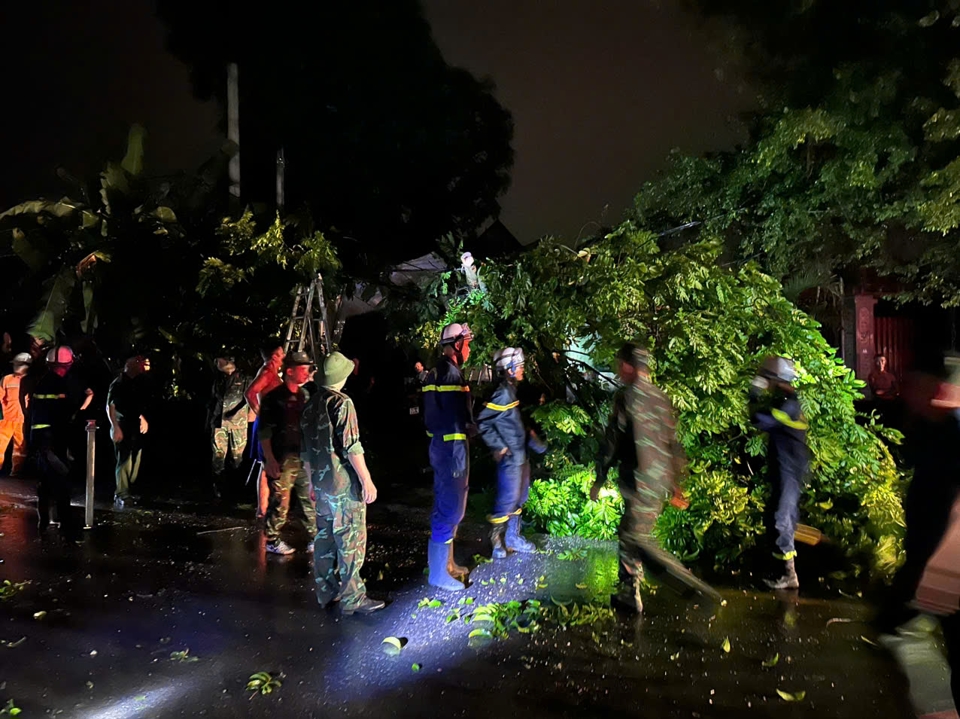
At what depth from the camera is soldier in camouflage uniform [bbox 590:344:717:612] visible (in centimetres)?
480

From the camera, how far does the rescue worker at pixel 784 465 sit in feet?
17.9

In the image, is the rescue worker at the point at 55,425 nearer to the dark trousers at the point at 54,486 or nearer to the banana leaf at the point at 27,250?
the dark trousers at the point at 54,486

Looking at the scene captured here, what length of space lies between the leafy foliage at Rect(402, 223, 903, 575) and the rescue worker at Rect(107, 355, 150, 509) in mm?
4044

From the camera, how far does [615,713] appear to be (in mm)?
3770

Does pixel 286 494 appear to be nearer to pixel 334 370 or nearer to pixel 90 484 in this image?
pixel 334 370

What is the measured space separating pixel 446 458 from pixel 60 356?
177 inches

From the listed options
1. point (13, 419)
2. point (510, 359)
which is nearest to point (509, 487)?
point (510, 359)

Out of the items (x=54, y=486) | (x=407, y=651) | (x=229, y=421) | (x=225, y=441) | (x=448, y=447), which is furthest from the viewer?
(x=225, y=441)

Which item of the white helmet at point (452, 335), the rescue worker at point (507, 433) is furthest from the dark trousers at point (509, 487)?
the white helmet at point (452, 335)

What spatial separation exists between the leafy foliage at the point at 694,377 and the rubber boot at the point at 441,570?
1703mm

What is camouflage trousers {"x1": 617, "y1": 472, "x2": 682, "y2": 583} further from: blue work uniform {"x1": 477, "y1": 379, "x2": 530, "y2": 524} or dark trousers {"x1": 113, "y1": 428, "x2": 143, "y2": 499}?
dark trousers {"x1": 113, "y1": 428, "x2": 143, "y2": 499}

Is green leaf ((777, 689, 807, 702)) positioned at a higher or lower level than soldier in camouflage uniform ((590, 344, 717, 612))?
lower

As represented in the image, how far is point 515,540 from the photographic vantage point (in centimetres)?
655

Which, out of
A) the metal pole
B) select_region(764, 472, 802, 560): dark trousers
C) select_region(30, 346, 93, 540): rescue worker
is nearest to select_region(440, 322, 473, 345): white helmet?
select_region(764, 472, 802, 560): dark trousers
